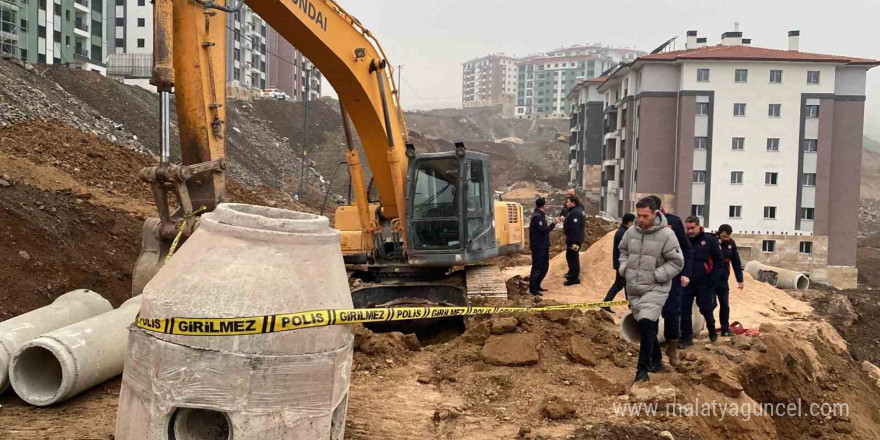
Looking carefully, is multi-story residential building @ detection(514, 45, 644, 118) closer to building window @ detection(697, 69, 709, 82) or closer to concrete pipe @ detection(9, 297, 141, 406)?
building window @ detection(697, 69, 709, 82)

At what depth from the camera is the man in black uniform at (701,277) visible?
846 centimetres

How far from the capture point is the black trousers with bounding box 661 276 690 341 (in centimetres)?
725

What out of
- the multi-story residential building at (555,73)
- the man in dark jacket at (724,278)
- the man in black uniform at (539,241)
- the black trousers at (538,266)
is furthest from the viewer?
the multi-story residential building at (555,73)

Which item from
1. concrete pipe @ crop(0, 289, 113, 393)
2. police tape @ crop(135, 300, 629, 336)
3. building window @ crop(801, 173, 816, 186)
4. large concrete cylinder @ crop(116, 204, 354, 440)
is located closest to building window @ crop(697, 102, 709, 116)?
building window @ crop(801, 173, 816, 186)

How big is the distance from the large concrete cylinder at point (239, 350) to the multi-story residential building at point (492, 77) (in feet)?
537

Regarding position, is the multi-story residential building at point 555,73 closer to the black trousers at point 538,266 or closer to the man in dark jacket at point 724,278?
the black trousers at point 538,266

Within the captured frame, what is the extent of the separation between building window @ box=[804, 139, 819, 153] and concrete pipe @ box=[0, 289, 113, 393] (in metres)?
40.4

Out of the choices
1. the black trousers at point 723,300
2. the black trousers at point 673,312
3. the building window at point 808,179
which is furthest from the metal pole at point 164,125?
the building window at point 808,179

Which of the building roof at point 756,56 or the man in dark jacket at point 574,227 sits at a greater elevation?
the building roof at point 756,56

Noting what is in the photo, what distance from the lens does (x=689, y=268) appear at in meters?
7.91

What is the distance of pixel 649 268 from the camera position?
6.51 m

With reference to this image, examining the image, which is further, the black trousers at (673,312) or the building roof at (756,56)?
the building roof at (756,56)

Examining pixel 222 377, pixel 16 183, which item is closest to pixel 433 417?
pixel 222 377

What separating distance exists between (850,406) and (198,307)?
7678 mm
